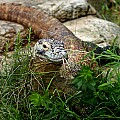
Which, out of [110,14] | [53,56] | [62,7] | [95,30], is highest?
[53,56]

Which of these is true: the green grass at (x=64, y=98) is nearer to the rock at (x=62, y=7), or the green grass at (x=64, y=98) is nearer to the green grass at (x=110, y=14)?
the rock at (x=62, y=7)

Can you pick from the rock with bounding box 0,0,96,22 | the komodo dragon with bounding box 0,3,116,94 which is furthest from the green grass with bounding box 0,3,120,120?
the rock with bounding box 0,0,96,22

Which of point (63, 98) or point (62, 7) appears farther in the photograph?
point (62, 7)

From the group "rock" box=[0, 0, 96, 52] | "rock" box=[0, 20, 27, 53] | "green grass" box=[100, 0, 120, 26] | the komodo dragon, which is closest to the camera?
the komodo dragon

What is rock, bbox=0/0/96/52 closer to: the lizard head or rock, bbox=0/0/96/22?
rock, bbox=0/0/96/22

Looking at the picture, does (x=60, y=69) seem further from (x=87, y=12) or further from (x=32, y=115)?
(x=87, y=12)

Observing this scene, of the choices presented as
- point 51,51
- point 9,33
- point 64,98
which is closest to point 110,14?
point 9,33

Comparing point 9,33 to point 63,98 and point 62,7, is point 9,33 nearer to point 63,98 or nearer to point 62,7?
point 62,7
